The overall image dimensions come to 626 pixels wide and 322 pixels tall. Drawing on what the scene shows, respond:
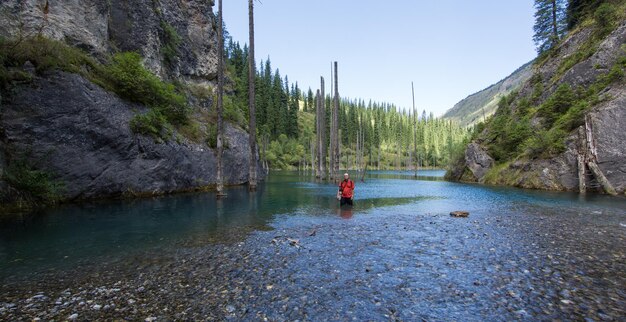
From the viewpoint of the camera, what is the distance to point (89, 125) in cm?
1881

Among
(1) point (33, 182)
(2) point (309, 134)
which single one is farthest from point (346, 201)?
(2) point (309, 134)

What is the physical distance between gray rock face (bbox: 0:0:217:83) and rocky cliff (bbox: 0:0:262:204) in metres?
0.09

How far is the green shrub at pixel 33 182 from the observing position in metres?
15.0

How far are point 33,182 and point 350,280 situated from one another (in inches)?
700

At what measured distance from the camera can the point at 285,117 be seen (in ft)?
371

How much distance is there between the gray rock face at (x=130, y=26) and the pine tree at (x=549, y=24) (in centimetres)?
5222

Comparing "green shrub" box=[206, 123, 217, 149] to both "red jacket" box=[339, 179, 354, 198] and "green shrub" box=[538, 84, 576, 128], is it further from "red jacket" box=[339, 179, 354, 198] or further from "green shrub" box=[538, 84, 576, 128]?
"green shrub" box=[538, 84, 576, 128]

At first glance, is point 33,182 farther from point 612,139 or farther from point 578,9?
point 578,9

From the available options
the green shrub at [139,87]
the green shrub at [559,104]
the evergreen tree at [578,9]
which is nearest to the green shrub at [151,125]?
the green shrub at [139,87]

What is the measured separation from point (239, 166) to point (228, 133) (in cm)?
394

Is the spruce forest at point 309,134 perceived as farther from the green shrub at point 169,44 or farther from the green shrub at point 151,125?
the green shrub at point 151,125

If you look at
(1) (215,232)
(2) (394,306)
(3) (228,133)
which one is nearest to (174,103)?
(3) (228,133)

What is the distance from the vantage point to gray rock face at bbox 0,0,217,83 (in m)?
20.7

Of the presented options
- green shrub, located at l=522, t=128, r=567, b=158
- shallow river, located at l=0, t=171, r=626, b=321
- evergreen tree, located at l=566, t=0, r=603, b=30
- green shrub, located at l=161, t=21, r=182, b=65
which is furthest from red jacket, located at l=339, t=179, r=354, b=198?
evergreen tree, located at l=566, t=0, r=603, b=30
